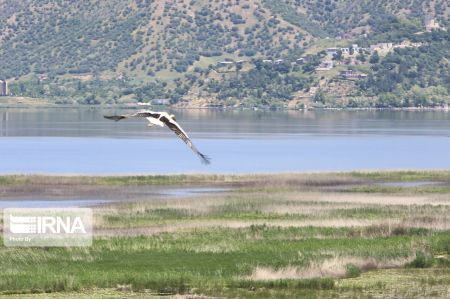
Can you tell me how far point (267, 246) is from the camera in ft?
164

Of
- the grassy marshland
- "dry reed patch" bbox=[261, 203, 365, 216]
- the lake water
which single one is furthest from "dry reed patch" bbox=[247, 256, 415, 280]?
the lake water

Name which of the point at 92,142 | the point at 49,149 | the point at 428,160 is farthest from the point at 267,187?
the point at 92,142

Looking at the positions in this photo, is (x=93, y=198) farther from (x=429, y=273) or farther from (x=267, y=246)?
(x=429, y=273)

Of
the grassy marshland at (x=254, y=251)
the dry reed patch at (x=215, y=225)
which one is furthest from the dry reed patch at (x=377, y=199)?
the dry reed patch at (x=215, y=225)

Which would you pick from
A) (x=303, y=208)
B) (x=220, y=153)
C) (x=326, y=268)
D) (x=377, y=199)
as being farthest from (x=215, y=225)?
(x=220, y=153)

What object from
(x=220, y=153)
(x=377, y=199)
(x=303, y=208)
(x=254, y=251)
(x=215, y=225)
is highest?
(x=254, y=251)

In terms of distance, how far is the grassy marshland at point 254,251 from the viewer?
3994 cm

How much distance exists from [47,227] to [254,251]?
458 inches

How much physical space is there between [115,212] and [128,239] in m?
13.4

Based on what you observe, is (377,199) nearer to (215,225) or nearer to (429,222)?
(429,222)

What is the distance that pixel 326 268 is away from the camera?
4325 centimetres

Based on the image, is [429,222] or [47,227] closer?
[47,227]

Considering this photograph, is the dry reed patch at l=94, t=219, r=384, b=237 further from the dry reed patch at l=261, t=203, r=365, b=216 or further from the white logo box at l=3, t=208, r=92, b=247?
the dry reed patch at l=261, t=203, r=365, b=216

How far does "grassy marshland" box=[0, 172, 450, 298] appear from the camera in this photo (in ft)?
131
